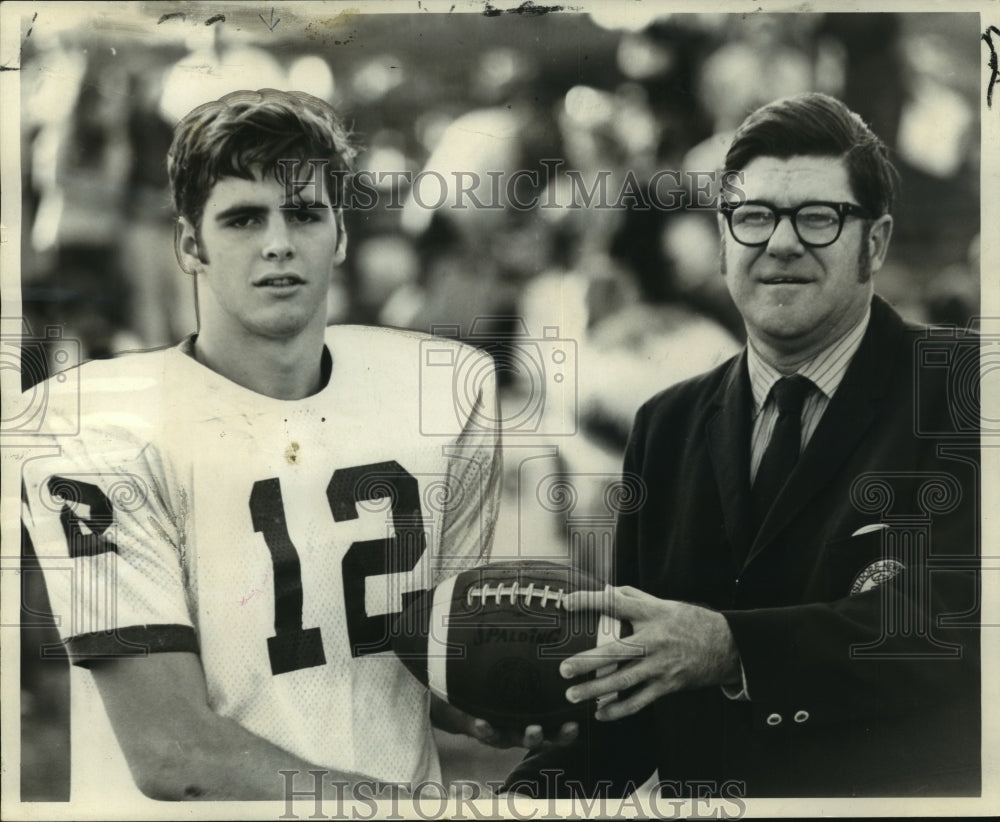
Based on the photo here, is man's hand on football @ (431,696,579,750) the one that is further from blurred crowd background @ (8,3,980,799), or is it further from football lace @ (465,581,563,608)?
football lace @ (465,581,563,608)

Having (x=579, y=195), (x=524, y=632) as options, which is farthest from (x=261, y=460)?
(x=579, y=195)

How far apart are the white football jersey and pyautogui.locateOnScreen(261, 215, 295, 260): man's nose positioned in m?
0.24

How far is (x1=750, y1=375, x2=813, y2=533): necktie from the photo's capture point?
116 inches

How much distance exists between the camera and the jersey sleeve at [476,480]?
298 centimetres

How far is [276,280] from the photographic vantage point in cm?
297

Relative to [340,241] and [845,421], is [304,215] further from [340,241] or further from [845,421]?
[845,421]

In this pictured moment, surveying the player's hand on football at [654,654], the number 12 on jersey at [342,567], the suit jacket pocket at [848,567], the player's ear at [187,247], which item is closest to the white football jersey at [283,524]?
the number 12 on jersey at [342,567]

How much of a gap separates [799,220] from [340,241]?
1187 millimetres

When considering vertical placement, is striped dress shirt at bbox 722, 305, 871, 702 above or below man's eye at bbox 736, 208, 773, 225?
below

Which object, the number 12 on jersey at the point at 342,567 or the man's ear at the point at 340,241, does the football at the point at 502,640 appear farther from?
the man's ear at the point at 340,241

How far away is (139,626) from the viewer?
9.62 feet

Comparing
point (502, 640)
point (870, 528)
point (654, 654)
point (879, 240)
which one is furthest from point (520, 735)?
point (879, 240)

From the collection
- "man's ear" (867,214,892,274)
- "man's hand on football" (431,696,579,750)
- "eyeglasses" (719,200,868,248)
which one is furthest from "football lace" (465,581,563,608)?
"man's ear" (867,214,892,274)

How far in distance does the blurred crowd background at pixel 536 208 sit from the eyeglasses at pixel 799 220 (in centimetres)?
8
